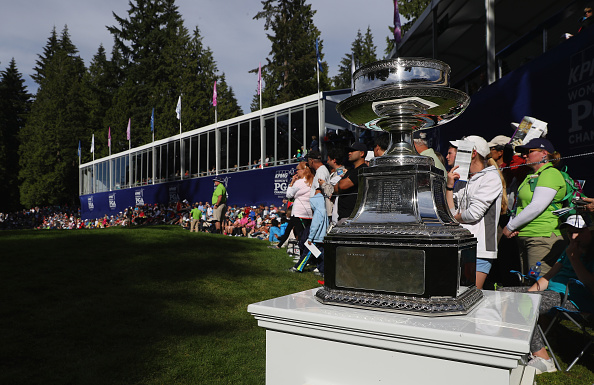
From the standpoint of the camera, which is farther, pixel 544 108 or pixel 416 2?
pixel 416 2

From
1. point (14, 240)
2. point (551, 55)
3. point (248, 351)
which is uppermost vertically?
point (551, 55)

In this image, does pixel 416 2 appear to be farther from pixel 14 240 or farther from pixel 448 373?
pixel 448 373

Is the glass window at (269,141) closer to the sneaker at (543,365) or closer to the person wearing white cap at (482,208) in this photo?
the person wearing white cap at (482,208)

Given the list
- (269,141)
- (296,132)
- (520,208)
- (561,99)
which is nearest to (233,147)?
(269,141)

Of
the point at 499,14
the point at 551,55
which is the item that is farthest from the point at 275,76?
the point at 551,55

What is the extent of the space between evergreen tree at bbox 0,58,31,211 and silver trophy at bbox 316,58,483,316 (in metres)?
56.1

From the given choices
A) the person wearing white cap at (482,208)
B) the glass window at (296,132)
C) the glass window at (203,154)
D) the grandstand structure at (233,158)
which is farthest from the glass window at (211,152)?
the person wearing white cap at (482,208)

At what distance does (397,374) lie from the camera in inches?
47.0

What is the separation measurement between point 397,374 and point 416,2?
27711 millimetres

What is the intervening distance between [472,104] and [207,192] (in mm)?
18460

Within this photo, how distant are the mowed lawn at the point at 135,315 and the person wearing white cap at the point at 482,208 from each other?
3.19 feet

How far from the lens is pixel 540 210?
3.63 metres

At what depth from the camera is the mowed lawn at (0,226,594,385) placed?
10.5 ft

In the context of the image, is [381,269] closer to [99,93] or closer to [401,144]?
[401,144]
